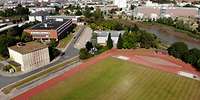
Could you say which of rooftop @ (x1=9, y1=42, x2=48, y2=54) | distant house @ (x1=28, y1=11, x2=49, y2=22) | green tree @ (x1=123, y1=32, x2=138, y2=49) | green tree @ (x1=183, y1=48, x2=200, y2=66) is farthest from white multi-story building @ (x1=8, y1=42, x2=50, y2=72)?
distant house @ (x1=28, y1=11, x2=49, y2=22)

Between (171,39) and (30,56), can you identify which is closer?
(30,56)

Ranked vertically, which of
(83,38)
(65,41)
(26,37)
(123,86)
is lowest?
(123,86)

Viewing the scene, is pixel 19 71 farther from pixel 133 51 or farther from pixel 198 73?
pixel 198 73

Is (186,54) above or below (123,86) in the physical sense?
above

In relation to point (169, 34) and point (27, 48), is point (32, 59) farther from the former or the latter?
point (169, 34)

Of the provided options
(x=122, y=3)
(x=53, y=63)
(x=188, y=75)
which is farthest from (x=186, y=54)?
(x=122, y=3)

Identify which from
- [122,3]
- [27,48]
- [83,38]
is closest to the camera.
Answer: [27,48]

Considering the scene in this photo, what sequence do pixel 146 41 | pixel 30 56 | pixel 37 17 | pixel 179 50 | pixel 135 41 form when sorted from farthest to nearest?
pixel 37 17, pixel 135 41, pixel 146 41, pixel 179 50, pixel 30 56
